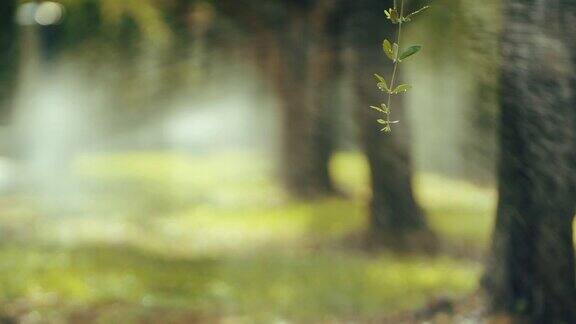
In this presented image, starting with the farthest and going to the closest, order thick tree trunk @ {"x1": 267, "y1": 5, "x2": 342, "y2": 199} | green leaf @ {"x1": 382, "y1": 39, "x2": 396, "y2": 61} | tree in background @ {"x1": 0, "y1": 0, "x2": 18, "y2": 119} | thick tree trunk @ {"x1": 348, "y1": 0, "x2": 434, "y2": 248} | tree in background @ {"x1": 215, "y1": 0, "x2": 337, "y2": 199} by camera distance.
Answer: tree in background @ {"x1": 0, "y1": 0, "x2": 18, "y2": 119}
thick tree trunk @ {"x1": 267, "y1": 5, "x2": 342, "y2": 199}
tree in background @ {"x1": 215, "y1": 0, "x2": 337, "y2": 199}
thick tree trunk @ {"x1": 348, "y1": 0, "x2": 434, "y2": 248}
green leaf @ {"x1": 382, "y1": 39, "x2": 396, "y2": 61}

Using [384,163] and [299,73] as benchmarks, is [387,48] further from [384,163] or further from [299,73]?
[299,73]

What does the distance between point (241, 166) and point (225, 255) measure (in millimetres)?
7606

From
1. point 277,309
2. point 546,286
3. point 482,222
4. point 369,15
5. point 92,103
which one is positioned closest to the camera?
point 546,286

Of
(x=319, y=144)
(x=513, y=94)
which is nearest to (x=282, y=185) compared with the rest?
(x=319, y=144)

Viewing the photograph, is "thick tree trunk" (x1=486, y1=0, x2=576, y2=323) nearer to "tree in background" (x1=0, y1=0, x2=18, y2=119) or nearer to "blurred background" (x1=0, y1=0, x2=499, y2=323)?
"blurred background" (x1=0, y1=0, x2=499, y2=323)

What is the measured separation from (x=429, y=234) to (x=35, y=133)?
10782 millimetres

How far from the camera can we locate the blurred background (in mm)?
9555

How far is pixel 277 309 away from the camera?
9.12 meters

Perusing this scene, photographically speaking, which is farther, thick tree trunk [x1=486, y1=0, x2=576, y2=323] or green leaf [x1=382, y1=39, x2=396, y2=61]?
thick tree trunk [x1=486, y1=0, x2=576, y2=323]

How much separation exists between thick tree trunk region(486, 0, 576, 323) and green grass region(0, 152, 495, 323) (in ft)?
6.23

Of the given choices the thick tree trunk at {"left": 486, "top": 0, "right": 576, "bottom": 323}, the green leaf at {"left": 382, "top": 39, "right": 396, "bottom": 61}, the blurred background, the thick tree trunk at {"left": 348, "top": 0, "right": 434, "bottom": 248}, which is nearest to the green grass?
the blurred background

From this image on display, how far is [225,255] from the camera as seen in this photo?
12.0m

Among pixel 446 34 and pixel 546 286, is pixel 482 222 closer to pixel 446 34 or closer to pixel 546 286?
pixel 446 34

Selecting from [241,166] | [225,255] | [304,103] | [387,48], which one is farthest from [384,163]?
[387,48]
